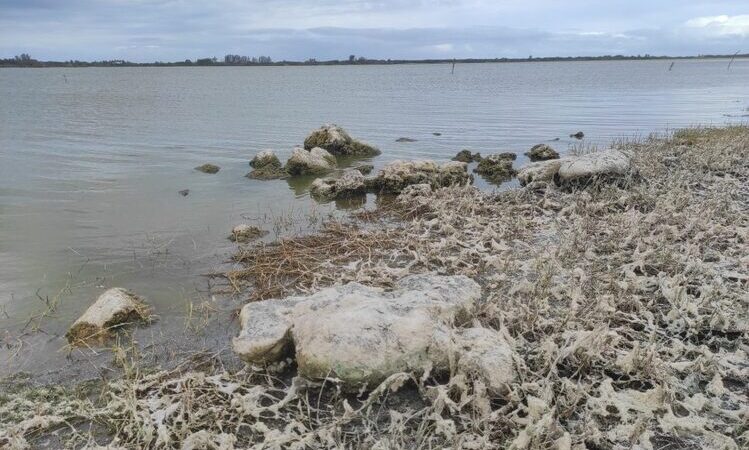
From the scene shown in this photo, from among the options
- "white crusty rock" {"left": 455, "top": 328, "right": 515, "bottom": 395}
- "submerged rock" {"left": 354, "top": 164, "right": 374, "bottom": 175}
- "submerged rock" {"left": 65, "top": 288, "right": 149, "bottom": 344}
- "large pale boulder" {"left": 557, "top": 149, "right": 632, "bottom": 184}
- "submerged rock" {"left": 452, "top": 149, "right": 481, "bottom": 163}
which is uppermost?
"large pale boulder" {"left": 557, "top": 149, "right": 632, "bottom": 184}

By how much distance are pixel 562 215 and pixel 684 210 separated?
192 cm

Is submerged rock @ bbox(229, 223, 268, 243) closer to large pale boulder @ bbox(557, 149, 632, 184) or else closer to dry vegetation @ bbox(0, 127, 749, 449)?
dry vegetation @ bbox(0, 127, 749, 449)

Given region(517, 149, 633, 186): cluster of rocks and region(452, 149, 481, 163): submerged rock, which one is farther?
region(452, 149, 481, 163): submerged rock

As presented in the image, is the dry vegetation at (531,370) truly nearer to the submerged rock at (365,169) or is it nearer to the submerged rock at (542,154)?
the submerged rock at (365,169)

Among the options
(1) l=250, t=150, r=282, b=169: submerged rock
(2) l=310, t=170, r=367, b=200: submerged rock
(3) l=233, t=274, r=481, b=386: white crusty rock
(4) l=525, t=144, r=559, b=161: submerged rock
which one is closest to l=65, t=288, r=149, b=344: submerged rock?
(3) l=233, t=274, r=481, b=386: white crusty rock

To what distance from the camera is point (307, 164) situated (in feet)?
51.3

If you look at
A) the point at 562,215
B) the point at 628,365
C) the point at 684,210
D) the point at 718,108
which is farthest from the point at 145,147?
the point at 718,108

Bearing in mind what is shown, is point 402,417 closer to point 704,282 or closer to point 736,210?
point 704,282

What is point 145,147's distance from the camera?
2005 cm

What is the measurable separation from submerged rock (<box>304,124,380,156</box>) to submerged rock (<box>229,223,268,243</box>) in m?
9.98

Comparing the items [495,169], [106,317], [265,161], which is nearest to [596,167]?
[495,169]

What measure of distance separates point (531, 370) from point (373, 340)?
1.36m

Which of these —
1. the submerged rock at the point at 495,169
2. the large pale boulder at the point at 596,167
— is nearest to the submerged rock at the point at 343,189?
the submerged rock at the point at 495,169

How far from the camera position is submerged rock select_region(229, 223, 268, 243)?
9008 mm
